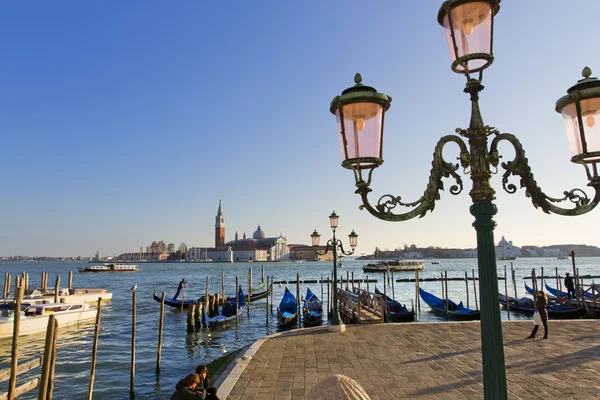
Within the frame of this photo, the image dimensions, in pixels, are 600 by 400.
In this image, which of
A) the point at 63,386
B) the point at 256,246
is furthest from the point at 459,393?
the point at 256,246

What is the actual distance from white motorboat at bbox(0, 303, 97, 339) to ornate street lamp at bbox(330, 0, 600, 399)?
18.5m

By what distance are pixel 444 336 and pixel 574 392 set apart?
4.52 metres

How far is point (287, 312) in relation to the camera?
21.0m

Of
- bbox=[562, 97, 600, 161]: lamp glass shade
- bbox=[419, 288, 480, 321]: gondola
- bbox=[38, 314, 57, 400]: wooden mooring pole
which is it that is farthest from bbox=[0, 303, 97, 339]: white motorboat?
bbox=[562, 97, 600, 161]: lamp glass shade

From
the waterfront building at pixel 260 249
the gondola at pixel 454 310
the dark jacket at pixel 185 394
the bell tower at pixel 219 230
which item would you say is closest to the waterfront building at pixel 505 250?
the waterfront building at pixel 260 249

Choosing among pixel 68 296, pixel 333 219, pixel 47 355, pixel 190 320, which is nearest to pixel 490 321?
pixel 47 355

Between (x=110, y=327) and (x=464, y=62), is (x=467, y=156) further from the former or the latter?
(x=110, y=327)

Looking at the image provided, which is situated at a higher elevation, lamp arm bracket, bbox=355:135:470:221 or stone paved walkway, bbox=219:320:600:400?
lamp arm bracket, bbox=355:135:470:221

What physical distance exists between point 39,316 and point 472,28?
2127 cm

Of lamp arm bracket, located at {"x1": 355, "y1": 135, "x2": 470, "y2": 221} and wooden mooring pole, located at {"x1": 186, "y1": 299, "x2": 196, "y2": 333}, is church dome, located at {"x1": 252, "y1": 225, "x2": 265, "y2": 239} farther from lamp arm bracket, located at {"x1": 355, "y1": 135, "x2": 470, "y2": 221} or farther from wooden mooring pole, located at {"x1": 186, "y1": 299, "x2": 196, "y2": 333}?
lamp arm bracket, located at {"x1": 355, "y1": 135, "x2": 470, "y2": 221}

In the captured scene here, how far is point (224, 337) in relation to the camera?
59.0 feet

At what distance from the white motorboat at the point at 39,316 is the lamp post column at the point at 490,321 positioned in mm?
18931

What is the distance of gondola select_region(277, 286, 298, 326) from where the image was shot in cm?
1991

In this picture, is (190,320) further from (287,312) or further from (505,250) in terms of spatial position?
(505,250)
